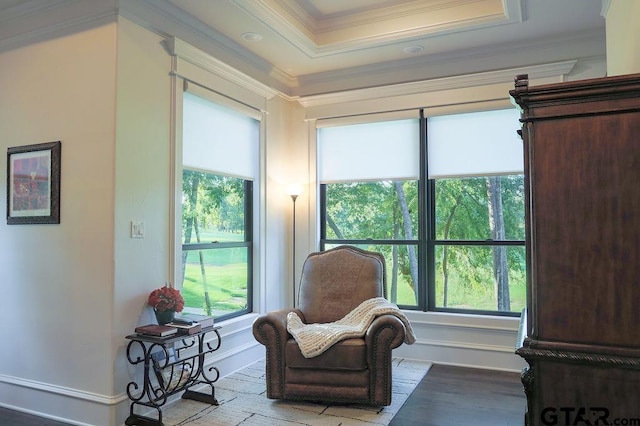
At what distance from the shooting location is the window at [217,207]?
364 centimetres

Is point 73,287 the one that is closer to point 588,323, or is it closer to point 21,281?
point 21,281

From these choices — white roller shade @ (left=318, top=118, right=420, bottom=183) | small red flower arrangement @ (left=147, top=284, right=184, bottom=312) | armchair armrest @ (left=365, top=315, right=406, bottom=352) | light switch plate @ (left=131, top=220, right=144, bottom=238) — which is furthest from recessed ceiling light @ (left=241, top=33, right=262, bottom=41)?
armchair armrest @ (left=365, top=315, right=406, bottom=352)

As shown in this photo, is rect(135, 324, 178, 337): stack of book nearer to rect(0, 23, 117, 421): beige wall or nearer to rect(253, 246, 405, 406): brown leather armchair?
rect(0, 23, 117, 421): beige wall

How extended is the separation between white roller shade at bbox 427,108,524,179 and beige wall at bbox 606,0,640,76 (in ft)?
4.14

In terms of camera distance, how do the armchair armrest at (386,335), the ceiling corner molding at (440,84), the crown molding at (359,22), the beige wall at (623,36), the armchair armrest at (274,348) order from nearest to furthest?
the beige wall at (623,36)
the armchair armrest at (386,335)
the armchair armrest at (274,348)
the crown molding at (359,22)
the ceiling corner molding at (440,84)

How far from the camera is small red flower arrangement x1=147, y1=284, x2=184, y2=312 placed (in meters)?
3.05

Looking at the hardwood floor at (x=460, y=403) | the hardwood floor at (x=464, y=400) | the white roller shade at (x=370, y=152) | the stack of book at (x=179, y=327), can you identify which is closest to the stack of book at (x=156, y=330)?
the stack of book at (x=179, y=327)

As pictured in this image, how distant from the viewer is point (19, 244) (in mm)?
3264

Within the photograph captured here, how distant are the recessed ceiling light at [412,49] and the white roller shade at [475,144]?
0.63m

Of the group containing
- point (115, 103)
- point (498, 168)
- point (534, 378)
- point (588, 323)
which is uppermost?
point (115, 103)

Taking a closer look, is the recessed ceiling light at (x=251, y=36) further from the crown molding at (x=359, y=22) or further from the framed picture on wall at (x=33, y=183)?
the framed picture on wall at (x=33, y=183)

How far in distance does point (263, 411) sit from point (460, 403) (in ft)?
4.54

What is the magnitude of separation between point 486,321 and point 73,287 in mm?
3292

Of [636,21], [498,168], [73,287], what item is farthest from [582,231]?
[73,287]
